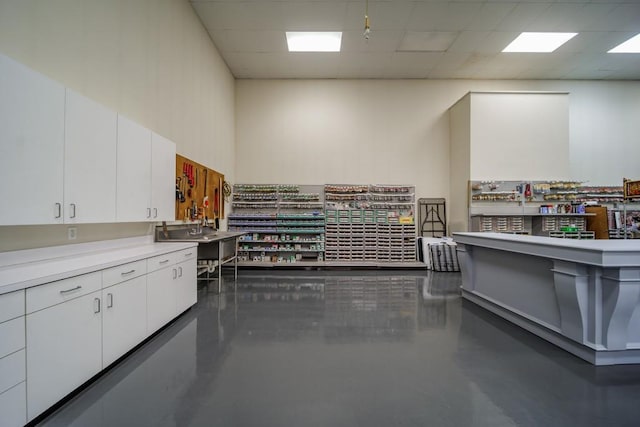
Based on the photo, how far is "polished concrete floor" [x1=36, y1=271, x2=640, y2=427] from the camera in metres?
1.74

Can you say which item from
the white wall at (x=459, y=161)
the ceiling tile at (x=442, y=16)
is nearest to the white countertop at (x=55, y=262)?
the ceiling tile at (x=442, y=16)

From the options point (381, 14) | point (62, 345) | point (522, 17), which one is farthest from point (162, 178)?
point (522, 17)

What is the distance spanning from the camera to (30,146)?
179 cm

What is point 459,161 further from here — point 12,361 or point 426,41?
point 12,361

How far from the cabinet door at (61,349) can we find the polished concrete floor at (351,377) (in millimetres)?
152

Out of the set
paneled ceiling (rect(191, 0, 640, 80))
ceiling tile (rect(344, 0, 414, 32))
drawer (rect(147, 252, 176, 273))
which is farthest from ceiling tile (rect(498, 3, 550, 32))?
drawer (rect(147, 252, 176, 273))

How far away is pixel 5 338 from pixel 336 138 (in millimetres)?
6352

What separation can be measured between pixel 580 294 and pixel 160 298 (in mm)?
3686

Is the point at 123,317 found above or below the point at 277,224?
below

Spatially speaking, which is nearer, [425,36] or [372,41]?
[425,36]

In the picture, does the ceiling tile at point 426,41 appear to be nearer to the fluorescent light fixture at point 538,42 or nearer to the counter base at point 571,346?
the fluorescent light fixture at point 538,42

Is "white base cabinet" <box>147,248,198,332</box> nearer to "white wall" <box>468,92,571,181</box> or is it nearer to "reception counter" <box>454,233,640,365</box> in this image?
"reception counter" <box>454,233,640,365</box>

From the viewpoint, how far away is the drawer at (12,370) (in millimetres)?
1418

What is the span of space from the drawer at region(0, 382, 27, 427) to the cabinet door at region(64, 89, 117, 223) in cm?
105
